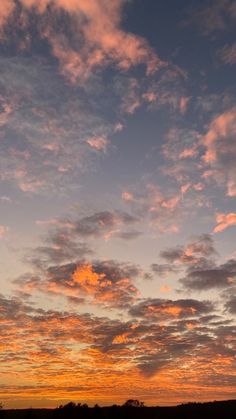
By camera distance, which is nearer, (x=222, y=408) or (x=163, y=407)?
(x=222, y=408)

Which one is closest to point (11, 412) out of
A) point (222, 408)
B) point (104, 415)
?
point (104, 415)

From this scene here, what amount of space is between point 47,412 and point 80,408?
2721cm

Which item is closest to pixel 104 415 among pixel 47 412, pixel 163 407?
pixel 47 412

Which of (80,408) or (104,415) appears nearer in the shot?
(104,415)

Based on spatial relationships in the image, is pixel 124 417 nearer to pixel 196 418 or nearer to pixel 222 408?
pixel 196 418

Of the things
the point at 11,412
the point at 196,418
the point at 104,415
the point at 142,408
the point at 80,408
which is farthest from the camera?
the point at 11,412

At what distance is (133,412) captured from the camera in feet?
474

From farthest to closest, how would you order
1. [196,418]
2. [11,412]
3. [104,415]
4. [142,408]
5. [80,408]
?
1. [11,412]
2. [142,408]
3. [196,418]
4. [80,408]
5. [104,415]

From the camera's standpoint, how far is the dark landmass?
427 ft

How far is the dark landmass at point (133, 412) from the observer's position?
130 metres

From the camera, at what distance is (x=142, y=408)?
164 metres

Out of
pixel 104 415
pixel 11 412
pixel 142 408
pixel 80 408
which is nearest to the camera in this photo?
pixel 104 415

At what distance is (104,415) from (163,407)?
5999cm

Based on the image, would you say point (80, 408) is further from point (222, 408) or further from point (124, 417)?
point (222, 408)
